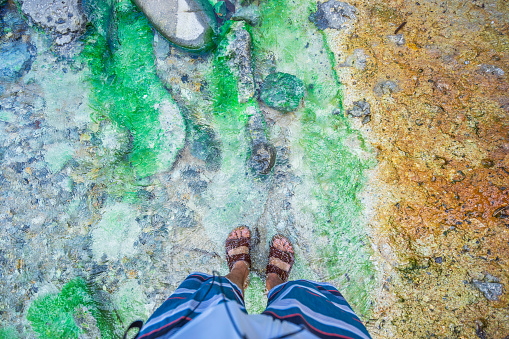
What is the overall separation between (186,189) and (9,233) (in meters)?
1.28

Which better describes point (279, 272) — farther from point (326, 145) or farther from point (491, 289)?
point (491, 289)

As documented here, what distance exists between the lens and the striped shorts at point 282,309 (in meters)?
1.08

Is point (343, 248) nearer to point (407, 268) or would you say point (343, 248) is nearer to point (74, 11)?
point (407, 268)

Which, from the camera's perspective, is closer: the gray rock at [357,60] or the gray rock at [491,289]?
the gray rock at [491,289]

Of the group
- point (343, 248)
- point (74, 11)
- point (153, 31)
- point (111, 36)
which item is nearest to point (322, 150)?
point (343, 248)

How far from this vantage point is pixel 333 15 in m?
1.94

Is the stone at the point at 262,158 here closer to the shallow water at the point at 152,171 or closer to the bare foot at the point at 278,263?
the shallow water at the point at 152,171

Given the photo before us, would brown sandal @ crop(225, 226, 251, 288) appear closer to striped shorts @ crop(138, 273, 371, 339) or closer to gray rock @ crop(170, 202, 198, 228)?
gray rock @ crop(170, 202, 198, 228)

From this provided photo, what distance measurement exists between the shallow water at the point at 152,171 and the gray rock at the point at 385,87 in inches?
10.5

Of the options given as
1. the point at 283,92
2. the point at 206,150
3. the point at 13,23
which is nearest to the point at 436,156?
the point at 283,92

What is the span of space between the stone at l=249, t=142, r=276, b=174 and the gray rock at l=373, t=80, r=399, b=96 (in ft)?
2.79

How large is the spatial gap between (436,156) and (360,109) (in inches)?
23.3

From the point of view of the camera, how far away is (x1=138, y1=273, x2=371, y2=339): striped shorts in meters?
1.08

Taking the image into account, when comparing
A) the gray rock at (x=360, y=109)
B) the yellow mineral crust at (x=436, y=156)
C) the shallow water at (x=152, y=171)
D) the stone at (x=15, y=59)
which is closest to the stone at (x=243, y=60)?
the shallow water at (x=152, y=171)
